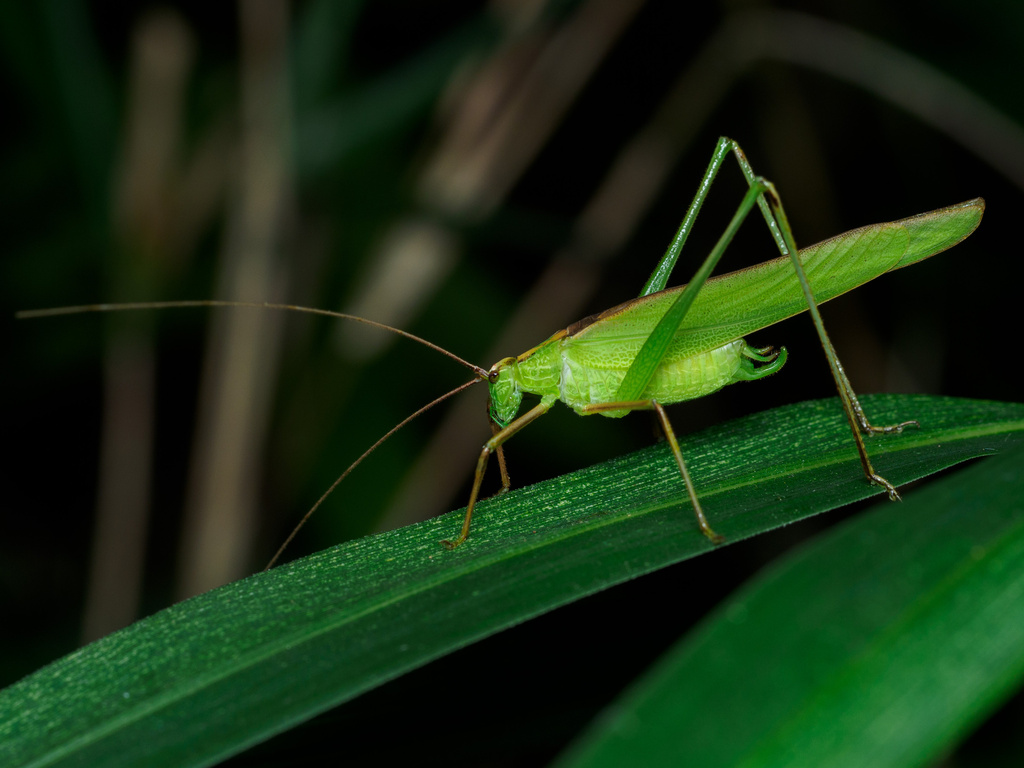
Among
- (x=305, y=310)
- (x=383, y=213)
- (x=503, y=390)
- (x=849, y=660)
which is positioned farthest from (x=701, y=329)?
(x=383, y=213)

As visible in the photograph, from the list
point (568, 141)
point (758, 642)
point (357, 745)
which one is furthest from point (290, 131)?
point (758, 642)

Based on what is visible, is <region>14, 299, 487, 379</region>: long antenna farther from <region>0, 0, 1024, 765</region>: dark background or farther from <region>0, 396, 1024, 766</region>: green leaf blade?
<region>0, 0, 1024, 765</region>: dark background

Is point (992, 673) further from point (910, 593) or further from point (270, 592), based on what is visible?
point (270, 592)

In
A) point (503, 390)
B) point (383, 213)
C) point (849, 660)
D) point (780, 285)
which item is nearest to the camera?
point (849, 660)

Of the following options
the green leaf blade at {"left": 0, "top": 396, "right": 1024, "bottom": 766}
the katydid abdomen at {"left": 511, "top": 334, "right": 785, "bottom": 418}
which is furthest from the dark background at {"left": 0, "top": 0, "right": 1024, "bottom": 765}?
the green leaf blade at {"left": 0, "top": 396, "right": 1024, "bottom": 766}

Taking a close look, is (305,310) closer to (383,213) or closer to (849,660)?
(383,213)

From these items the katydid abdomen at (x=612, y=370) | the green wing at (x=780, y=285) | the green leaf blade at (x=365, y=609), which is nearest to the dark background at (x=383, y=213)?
the katydid abdomen at (x=612, y=370)

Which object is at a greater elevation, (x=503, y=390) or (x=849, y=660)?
(x=503, y=390)
